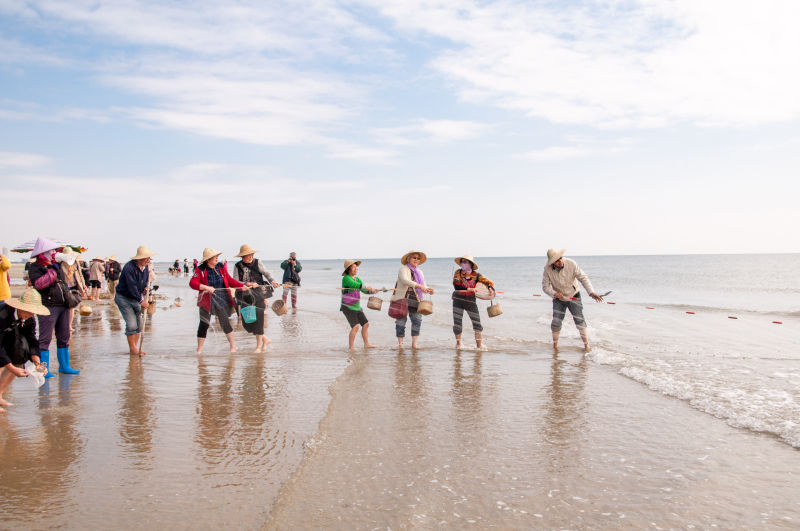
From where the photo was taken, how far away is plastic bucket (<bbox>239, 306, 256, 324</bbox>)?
9195 millimetres

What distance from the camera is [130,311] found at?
27.7ft

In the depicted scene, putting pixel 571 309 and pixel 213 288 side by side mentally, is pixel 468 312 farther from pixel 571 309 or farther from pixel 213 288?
pixel 213 288

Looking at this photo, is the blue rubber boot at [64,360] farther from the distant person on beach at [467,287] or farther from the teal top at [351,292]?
the distant person on beach at [467,287]

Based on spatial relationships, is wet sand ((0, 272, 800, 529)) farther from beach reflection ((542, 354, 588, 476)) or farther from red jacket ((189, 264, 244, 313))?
red jacket ((189, 264, 244, 313))

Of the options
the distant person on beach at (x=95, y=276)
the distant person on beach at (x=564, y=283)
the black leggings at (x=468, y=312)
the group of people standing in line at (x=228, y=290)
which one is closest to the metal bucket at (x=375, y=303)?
the group of people standing in line at (x=228, y=290)

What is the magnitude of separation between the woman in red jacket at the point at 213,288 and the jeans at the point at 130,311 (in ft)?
3.02

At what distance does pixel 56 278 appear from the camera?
23.5 feet

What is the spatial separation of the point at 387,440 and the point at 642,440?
2.30m

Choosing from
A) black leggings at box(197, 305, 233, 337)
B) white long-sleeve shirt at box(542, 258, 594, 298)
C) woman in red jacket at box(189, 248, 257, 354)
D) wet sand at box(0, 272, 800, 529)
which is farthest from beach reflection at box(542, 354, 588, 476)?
black leggings at box(197, 305, 233, 337)

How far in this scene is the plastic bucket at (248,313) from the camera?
30.2 feet

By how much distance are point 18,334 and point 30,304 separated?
12.5 inches

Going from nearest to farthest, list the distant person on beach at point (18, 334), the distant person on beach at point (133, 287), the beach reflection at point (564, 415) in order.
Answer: the beach reflection at point (564, 415)
the distant person on beach at point (18, 334)
the distant person on beach at point (133, 287)

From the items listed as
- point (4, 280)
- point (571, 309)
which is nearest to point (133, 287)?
point (4, 280)

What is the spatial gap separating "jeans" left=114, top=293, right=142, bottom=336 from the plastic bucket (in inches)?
64.4
